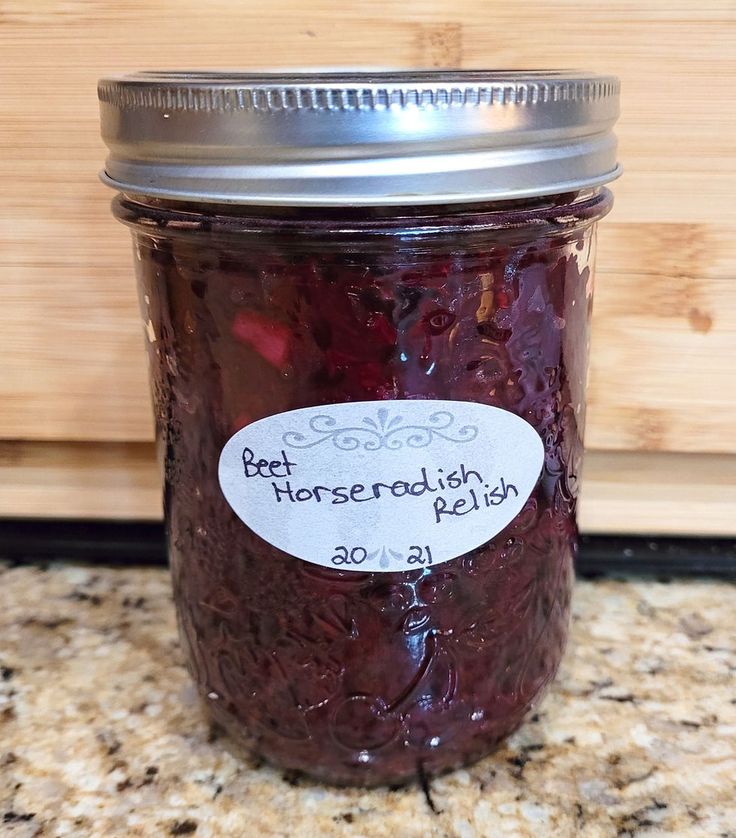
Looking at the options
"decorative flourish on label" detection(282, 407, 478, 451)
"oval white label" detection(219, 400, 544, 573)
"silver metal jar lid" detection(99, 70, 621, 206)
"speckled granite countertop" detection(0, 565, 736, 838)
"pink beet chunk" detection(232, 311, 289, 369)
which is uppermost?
"silver metal jar lid" detection(99, 70, 621, 206)

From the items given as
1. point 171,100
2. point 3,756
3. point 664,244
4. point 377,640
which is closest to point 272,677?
point 377,640

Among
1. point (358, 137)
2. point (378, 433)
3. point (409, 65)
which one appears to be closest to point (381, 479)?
point (378, 433)

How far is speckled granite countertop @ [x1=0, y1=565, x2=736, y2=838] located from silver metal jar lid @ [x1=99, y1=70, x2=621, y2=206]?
357 mm

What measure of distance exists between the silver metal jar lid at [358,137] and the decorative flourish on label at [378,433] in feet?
0.35

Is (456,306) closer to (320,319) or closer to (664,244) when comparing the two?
(320,319)

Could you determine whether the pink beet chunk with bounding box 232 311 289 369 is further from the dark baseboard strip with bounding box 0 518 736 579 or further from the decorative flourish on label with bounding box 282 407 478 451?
the dark baseboard strip with bounding box 0 518 736 579

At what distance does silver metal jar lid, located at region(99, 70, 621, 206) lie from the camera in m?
0.35

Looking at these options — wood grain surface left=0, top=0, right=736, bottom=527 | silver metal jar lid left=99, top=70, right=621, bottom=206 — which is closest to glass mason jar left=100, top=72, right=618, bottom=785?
silver metal jar lid left=99, top=70, right=621, bottom=206

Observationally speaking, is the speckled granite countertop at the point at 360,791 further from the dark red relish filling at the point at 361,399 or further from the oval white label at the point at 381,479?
the oval white label at the point at 381,479

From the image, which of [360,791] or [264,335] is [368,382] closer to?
[264,335]

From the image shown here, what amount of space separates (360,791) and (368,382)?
10.6 inches

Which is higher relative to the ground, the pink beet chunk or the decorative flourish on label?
the pink beet chunk

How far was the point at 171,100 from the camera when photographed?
1.24ft

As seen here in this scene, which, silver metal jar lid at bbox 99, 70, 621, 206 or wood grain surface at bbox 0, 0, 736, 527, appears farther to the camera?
wood grain surface at bbox 0, 0, 736, 527
